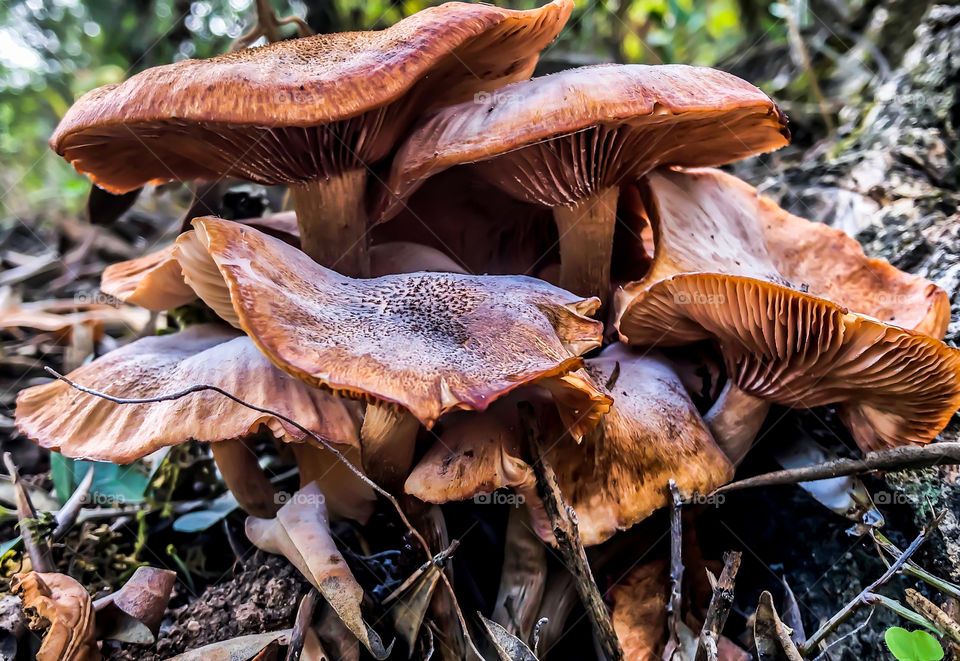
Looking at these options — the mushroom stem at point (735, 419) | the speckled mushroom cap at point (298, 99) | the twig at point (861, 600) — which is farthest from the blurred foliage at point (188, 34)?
the twig at point (861, 600)

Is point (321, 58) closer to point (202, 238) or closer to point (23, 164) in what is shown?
point (202, 238)

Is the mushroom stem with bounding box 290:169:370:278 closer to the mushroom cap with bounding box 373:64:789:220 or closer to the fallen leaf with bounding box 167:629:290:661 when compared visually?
the mushroom cap with bounding box 373:64:789:220

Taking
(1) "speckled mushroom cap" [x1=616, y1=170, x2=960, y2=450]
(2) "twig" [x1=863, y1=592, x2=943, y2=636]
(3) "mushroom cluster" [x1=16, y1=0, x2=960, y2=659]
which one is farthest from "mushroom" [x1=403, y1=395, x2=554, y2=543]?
(2) "twig" [x1=863, y1=592, x2=943, y2=636]

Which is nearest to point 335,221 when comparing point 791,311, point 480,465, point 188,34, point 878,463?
point 480,465

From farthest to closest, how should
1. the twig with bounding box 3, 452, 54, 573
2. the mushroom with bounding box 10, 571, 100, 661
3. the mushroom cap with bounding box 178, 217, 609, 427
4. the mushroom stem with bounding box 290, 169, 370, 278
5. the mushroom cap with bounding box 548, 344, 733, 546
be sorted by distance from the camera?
the mushroom stem with bounding box 290, 169, 370, 278 < the twig with bounding box 3, 452, 54, 573 < the mushroom cap with bounding box 548, 344, 733, 546 < the mushroom with bounding box 10, 571, 100, 661 < the mushroom cap with bounding box 178, 217, 609, 427

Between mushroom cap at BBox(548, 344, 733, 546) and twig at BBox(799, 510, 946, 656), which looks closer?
twig at BBox(799, 510, 946, 656)

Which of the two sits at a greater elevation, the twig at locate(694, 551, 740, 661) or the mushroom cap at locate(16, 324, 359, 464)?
the mushroom cap at locate(16, 324, 359, 464)
